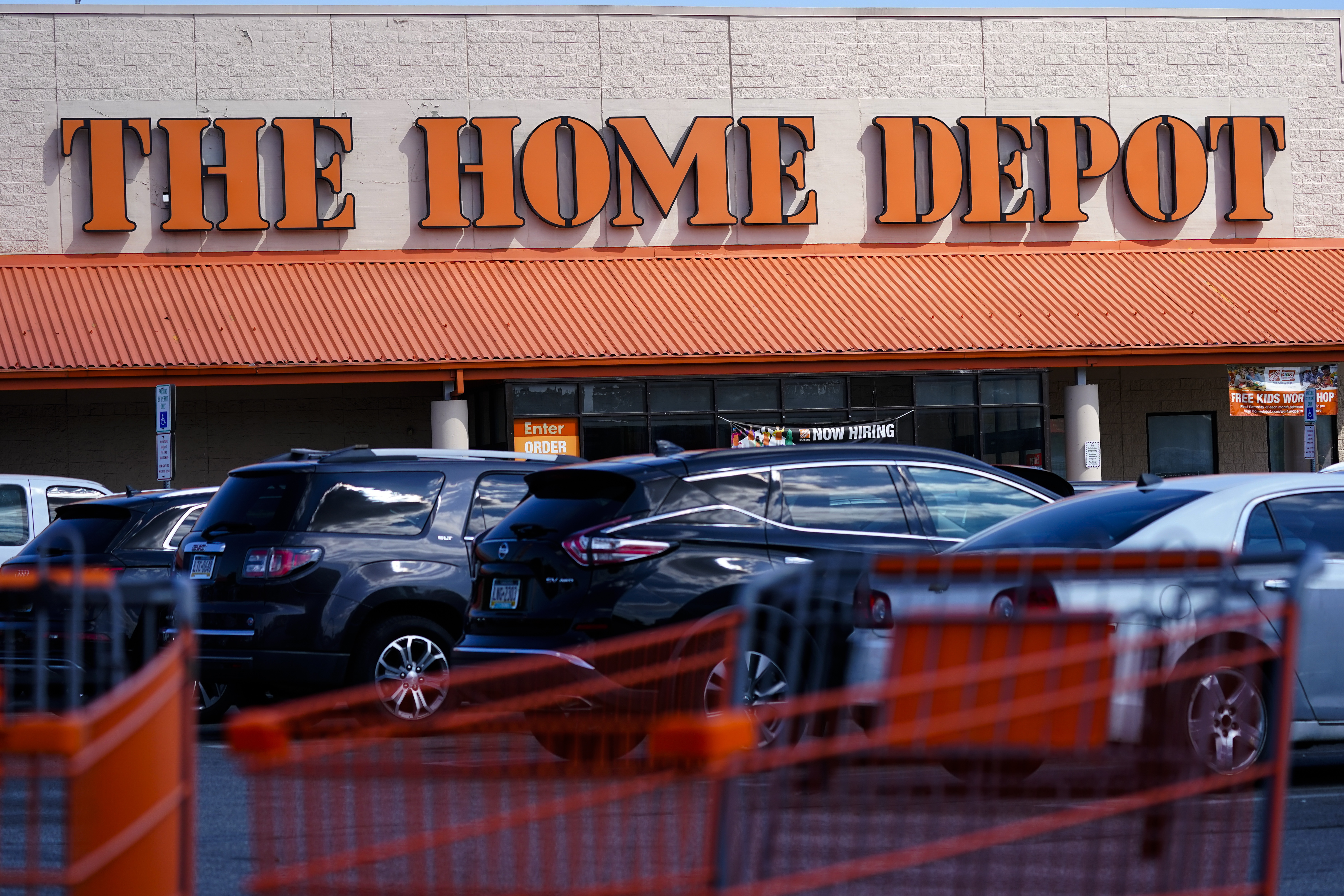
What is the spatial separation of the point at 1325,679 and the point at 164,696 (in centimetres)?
590

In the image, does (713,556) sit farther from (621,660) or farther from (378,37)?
(378,37)

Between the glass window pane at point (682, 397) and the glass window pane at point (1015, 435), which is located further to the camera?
the glass window pane at point (1015, 435)

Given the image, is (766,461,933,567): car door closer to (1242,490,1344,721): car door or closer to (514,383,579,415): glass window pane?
(1242,490,1344,721): car door

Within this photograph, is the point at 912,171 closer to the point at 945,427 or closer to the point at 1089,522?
the point at 945,427

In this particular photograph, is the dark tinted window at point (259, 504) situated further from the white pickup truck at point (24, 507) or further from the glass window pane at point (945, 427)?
the glass window pane at point (945, 427)

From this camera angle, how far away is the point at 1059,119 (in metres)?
25.9

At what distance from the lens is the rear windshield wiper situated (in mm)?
10141

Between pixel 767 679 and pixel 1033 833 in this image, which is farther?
pixel 767 679

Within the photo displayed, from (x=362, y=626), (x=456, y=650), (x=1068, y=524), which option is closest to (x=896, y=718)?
(x=1068, y=524)

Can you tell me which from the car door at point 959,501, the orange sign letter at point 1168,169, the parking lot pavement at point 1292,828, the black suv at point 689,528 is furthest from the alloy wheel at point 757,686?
the orange sign letter at point 1168,169

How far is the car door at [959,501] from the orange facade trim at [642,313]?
1391 centimetres

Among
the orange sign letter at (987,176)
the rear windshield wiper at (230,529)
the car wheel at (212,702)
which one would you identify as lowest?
the car wheel at (212,702)

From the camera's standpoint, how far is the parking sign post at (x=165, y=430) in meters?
18.5

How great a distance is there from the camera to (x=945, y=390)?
24.2 meters
